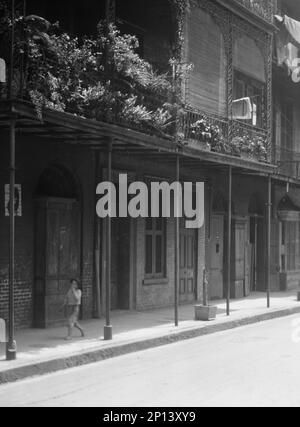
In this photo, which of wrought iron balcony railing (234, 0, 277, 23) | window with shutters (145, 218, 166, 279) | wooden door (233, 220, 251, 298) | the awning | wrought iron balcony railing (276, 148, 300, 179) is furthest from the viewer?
wrought iron balcony railing (276, 148, 300, 179)

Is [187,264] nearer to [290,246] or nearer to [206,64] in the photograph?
[206,64]

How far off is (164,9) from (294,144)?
1159 centimetres

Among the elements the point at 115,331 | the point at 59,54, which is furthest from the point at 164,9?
the point at 115,331

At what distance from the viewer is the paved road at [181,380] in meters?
7.86

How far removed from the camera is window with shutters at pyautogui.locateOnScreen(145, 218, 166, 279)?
17453mm

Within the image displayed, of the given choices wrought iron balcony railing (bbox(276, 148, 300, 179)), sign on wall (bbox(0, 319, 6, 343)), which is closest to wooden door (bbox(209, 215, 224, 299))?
wrought iron balcony railing (bbox(276, 148, 300, 179))

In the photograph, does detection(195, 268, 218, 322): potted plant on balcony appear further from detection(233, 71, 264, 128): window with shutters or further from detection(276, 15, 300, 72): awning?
detection(276, 15, 300, 72): awning

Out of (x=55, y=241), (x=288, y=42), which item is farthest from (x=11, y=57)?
(x=288, y=42)

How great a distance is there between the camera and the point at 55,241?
13.9 meters

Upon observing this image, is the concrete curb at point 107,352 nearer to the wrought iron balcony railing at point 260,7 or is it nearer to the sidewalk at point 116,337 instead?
the sidewalk at point 116,337

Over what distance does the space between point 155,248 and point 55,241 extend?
4.34m

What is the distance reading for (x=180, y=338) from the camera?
13.6m

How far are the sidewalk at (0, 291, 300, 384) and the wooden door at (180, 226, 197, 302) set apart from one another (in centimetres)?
75
